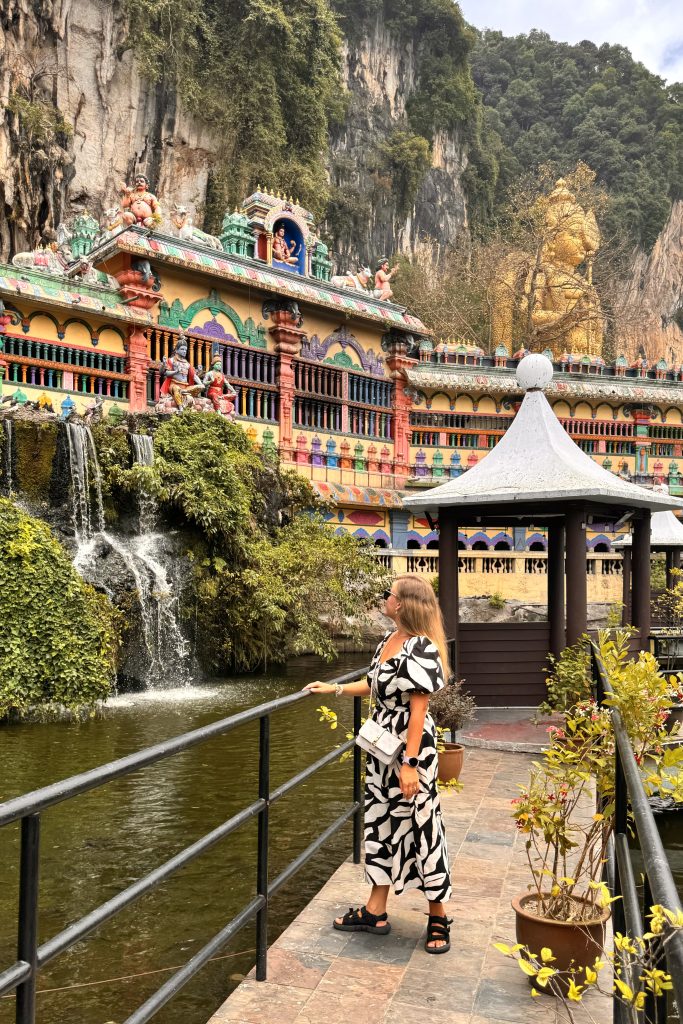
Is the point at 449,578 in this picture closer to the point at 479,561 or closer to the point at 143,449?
the point at 143,449

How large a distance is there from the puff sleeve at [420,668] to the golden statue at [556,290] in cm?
3644

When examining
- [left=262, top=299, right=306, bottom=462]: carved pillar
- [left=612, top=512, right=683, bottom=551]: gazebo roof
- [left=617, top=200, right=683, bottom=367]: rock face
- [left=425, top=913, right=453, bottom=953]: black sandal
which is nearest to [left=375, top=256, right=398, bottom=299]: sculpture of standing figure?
[left=262, top=299, right=306, bottom=462]: carved pillar

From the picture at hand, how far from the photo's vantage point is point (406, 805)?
12.0 ft

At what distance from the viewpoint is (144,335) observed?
66.9 ft

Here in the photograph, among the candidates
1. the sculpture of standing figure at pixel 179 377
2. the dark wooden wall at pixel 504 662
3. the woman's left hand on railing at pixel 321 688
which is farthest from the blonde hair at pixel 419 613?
the sculpture of standing figure at pixel 179 377

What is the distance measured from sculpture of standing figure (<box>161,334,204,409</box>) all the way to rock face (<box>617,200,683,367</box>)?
3542 centimetres

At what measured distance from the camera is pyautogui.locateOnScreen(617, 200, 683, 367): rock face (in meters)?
48.4

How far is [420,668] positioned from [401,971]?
1243 millimetres

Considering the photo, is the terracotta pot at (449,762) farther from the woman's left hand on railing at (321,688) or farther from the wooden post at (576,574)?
the wooden post at (576,574)

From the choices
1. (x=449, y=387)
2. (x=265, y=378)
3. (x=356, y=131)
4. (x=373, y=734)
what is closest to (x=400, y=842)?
(x=373, y=734)

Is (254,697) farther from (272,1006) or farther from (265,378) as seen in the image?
(265,378)

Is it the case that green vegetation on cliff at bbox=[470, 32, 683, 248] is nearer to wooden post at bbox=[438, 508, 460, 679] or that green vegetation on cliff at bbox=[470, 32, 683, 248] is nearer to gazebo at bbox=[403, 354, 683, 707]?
gazebo at bbox=[403, 354, 683, 707]

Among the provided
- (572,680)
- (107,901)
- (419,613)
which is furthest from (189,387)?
(107,901)

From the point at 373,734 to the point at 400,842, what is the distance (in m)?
0.50
